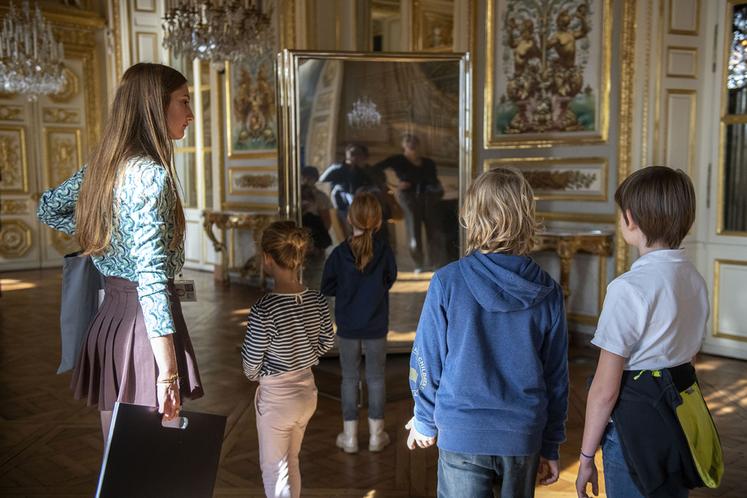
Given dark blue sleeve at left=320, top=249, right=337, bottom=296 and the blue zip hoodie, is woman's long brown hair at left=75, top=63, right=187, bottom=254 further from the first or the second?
dark blue sleeve at left=320, top=249, right=337, bottom=296

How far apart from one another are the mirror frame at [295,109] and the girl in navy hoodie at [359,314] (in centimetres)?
108

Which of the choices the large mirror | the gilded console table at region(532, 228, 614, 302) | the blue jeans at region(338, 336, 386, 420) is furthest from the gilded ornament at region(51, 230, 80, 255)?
the blue jeans at region(338, 336, 386, 420)

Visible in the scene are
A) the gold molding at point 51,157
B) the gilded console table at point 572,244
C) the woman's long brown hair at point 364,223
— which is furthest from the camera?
the gold molding at point 51,157

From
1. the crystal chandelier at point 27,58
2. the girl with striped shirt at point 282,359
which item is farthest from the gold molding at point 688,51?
the crystal chandelier at point 27,58

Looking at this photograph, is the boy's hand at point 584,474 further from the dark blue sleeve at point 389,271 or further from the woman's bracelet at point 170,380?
the dark blue sleeve at point 389,271

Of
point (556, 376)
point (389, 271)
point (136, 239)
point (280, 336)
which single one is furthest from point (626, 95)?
point (136, 239)

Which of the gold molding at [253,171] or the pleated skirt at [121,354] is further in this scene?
the gold molding at [253,171]

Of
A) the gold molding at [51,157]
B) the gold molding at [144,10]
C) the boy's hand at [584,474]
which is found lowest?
the boy's hand at [584,474]

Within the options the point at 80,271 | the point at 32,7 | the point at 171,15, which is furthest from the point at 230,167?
the point at 80,271

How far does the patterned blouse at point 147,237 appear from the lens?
171cm

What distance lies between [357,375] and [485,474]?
1.76 m

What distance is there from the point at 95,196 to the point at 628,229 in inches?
51.0

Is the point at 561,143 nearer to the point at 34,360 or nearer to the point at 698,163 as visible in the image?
the point at 698,163

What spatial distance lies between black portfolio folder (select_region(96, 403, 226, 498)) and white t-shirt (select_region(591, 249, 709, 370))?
99cm
